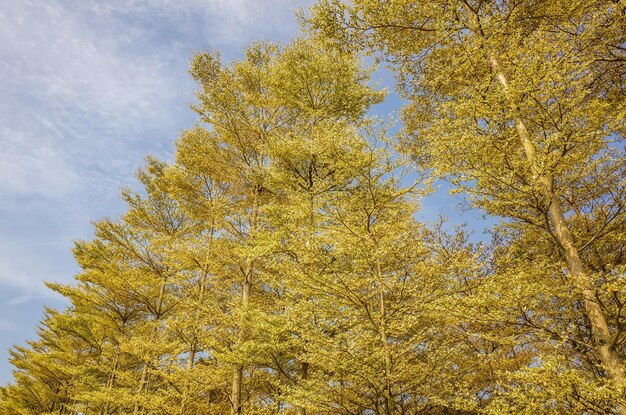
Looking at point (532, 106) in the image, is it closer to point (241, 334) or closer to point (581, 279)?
point (581, 279)

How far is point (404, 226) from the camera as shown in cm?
661

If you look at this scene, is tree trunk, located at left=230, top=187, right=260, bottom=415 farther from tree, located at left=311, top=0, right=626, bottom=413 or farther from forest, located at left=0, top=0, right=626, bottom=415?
tree, located at left=311, top=0, right=626, bottom=413

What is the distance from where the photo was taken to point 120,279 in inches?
457

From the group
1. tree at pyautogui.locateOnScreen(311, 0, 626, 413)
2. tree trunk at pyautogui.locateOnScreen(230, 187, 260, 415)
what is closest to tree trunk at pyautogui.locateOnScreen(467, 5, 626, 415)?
tree at pyautogui.locateOnScreen(311, 0, 626, 413)

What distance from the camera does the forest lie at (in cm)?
446

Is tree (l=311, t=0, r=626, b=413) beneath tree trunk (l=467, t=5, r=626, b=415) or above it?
above

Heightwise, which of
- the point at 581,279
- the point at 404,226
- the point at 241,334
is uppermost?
the point at 404,226

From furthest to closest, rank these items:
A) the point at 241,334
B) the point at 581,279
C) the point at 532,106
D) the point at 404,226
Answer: the point at 241,334 → the point at 404,226 → the point at 532,106 → the point at 581,279

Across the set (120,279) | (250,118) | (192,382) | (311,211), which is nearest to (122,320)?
(120,279)

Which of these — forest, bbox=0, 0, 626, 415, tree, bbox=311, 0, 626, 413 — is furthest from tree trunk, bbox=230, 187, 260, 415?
tree, bbox=311, 0, 626, 413

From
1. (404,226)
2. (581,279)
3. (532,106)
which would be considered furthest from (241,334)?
(532,106)

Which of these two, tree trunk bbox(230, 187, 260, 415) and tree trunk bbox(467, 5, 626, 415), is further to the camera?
tree trunk bbox(230, 187, 260, 415)

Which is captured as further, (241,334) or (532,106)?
(241,334)

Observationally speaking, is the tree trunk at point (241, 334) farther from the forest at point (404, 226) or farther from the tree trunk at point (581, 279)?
the tree trunk at point (581, 279)
